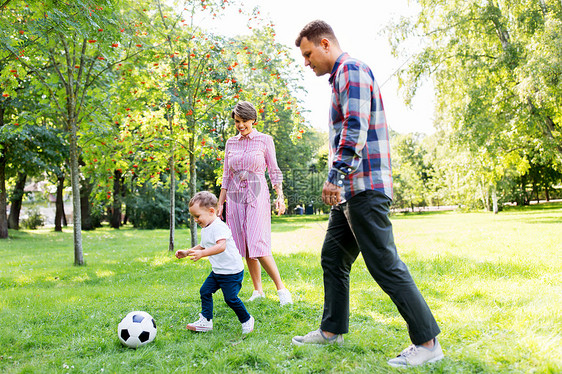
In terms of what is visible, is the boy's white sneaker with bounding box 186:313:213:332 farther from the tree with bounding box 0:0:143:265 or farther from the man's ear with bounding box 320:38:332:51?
the tree with bounding box 0:0:143:265

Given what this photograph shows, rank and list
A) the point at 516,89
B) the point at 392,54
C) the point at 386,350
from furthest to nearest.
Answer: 1. the point at 392,54
2. the point at 516,89
3. the point at 386,350

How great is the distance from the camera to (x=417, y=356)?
2586mm

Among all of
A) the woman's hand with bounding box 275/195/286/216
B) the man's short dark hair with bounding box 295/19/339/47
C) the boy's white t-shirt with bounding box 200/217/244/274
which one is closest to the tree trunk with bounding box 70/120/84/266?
the woman's hand with bounding box 275/195/286/216

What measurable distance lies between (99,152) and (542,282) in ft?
27.8

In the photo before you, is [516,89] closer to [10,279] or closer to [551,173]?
[10,279]

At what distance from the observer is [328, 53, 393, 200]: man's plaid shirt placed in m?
2.55

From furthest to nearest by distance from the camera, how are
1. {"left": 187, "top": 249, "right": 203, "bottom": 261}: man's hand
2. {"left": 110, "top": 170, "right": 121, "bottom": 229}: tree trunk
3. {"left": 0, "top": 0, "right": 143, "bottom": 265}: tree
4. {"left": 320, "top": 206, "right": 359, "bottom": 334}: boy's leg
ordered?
1. {"left": 110, "top": 170, "right": 121, "bottom": 229}: tree trunk
2. {"left": 0, "top": 0, "right": 143, "bottom": 265}: tree
3. {"left": 187, "top": 249, "right": 203, "bottom": 261}: man's hand
4. {"left": 320, "top": 206, "right": 359, "bottom": 334}: boy's leg

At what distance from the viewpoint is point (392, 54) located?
54.2 ft

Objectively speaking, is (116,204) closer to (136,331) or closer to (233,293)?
(136,331)

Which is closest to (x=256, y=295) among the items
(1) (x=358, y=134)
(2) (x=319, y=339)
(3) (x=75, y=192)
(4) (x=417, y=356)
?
(2) (x=319, y=339)

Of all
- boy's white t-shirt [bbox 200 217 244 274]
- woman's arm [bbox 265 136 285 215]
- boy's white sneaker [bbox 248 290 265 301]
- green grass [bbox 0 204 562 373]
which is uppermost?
woman's arm [bbox 265 136 285 215]

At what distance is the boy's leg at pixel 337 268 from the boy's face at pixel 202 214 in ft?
3.68

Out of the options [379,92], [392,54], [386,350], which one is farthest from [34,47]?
[392,54]

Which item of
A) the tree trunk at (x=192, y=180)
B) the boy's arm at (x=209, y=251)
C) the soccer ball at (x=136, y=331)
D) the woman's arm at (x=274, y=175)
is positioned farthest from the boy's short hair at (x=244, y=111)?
the tree trunk at (x=192, y=180)
